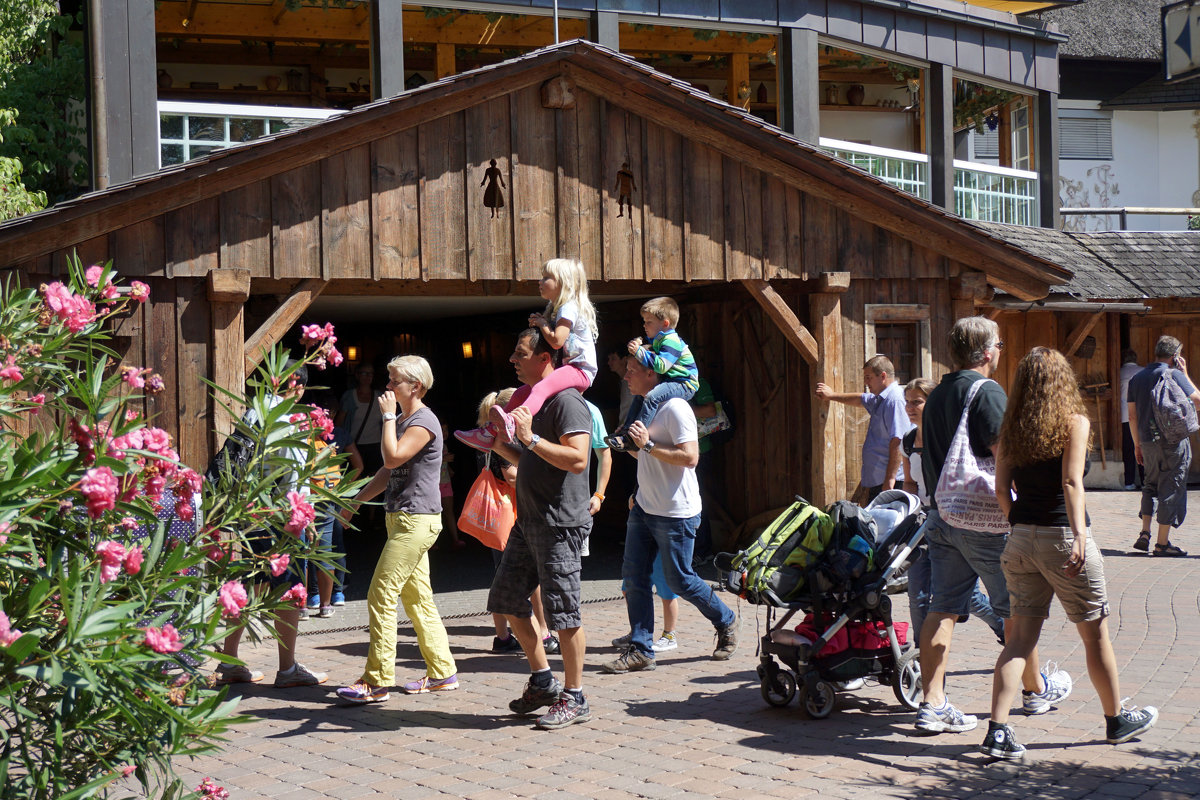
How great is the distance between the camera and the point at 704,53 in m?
17.2

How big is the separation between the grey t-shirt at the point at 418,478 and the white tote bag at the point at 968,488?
8.64ft

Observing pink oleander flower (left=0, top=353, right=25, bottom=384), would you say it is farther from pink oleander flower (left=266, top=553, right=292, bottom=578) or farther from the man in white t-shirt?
the man in white t-shirt

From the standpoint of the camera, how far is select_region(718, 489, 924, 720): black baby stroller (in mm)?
6016

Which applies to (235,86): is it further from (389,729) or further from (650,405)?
(389,729)

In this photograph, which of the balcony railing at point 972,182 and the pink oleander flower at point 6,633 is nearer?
the pink oleander flower at point 6,633

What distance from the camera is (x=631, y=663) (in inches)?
282

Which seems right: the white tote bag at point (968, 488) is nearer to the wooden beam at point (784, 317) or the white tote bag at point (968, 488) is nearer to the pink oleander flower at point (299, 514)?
the pink oleander flower at point (299, 514)

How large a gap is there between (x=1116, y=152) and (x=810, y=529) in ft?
74.1

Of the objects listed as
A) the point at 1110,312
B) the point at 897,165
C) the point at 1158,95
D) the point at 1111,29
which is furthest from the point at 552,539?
the point at 1158,95

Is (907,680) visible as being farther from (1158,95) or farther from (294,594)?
(1158,95)

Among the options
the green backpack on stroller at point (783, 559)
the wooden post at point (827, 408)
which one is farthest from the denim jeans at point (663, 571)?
the wooden post at point (827, 408)

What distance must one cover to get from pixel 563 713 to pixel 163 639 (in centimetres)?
336

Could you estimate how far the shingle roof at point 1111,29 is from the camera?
24.8m

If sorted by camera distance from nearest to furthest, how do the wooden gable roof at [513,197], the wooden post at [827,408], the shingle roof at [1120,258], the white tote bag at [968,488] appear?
the white tote bag at [968,488]
the wooden gable roof at [513,197]
the wooden post at [827,408]
the shingle roof at [1120,258]
